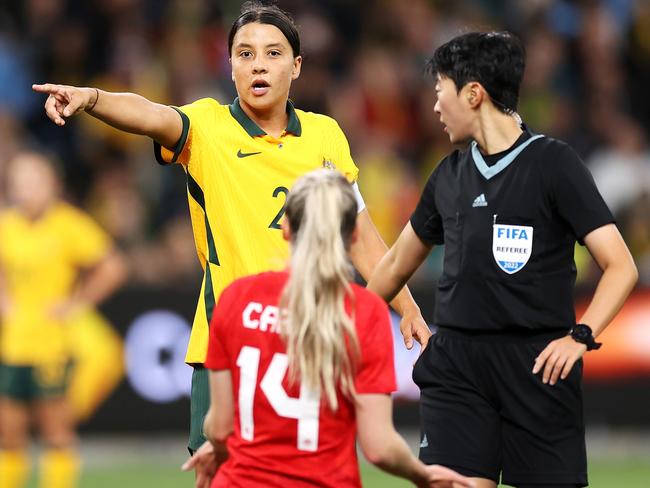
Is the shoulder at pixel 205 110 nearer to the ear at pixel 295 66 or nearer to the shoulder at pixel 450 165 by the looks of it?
the ear at pixel 295 66

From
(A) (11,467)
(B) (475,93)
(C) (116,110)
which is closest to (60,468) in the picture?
(A) (11,467)

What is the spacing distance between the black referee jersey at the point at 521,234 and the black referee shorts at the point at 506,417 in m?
0.11

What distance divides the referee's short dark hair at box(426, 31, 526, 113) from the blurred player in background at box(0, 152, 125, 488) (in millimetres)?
5492

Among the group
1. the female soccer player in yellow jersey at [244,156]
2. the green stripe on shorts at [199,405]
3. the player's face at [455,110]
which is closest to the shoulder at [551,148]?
the player's face at [455,110]

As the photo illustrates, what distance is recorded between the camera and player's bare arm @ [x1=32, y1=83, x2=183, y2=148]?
15.5 feet

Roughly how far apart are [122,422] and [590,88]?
6.24 meters

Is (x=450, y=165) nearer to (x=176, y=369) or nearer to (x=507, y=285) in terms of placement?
(x=507, y=285)

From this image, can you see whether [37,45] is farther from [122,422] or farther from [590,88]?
[590,88]

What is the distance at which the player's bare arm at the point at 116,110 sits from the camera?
4719mm

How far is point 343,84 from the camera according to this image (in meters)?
14.0

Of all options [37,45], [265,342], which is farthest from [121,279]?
[265,342]

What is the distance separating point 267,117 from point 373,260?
0.75m

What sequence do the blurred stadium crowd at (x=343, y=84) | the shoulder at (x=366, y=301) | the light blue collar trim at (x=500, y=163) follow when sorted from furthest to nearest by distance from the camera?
the blurred stadium crowd at (x=343, y=84) → the light blue collar trim at (x=500, y=163) → the shoulder at (x=366, y=301)

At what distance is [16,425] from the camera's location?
9.82 m
